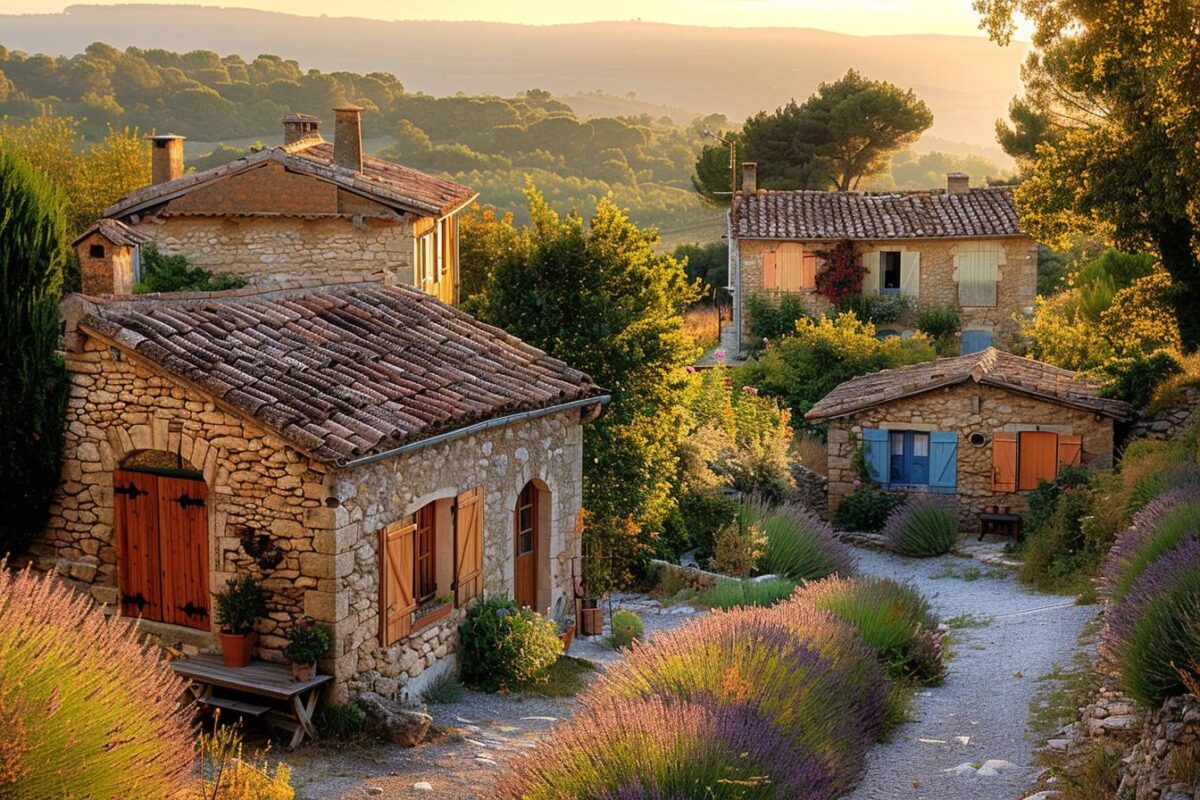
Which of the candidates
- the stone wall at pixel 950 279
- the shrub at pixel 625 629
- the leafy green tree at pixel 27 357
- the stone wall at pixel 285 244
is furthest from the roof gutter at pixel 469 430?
the stone wall at pixel 950 279

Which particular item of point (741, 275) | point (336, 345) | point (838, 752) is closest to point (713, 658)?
point (838, 752)

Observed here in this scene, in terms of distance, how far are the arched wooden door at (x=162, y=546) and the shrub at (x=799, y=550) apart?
8910 millimetres

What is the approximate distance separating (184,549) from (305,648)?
141 cm

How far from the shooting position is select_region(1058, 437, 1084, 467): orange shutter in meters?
21.9

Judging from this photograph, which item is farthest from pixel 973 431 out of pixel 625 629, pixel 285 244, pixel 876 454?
pixel 285 244

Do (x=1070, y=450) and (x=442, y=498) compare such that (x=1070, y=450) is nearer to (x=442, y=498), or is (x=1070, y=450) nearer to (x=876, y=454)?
(x=876, y=454)

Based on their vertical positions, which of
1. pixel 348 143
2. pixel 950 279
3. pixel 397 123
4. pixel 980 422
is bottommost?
pixel 980 422

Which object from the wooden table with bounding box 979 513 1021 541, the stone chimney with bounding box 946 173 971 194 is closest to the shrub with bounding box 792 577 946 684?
the wooden table with bounding box 979 513 1021 541

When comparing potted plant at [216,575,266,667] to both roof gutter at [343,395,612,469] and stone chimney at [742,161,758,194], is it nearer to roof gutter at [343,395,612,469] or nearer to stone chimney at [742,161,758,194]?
roof gutter at [343,395,612,469]

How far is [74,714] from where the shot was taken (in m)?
6.20

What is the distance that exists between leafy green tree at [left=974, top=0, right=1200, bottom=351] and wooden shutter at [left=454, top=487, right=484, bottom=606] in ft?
29.9

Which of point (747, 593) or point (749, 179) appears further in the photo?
point (749, 179)

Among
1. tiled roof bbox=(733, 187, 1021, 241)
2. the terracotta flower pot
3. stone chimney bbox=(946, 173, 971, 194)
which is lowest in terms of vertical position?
the terracotta flower pot

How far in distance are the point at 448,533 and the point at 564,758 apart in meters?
5.06
